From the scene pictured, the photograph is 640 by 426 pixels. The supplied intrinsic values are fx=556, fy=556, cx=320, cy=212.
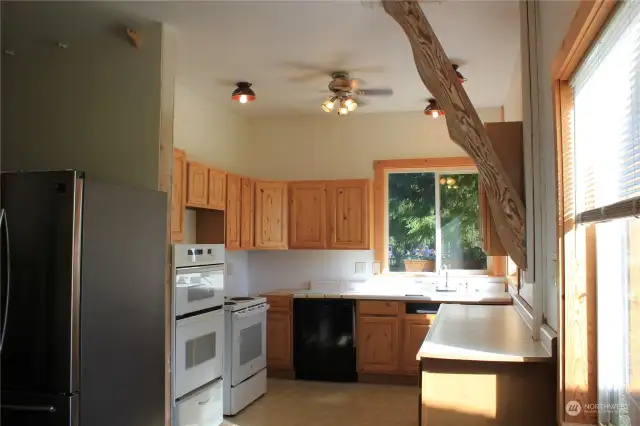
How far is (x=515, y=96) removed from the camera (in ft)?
14.0

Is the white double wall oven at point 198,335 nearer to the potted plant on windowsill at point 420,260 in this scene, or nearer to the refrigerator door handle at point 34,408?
the refrigerator door handle at point 34,408

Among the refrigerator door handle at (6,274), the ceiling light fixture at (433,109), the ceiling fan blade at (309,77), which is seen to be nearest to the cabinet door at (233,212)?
the ceiling fan blade at (309,77)

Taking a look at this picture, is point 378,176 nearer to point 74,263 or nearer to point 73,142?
point 73,142

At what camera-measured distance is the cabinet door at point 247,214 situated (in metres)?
5.28

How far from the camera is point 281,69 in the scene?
13.9 feet

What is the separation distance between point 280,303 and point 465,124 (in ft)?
9.81

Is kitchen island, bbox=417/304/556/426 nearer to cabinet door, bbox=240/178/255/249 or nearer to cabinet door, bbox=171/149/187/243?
cabinet door, bbox=171/149/187/243

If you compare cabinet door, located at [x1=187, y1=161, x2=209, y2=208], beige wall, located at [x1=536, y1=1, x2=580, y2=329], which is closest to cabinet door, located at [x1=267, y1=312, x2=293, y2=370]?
cabinet door, located at [x1=187, y1=161, x2=209, y2=208]

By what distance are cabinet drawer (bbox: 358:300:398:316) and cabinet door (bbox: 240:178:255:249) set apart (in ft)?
4.04

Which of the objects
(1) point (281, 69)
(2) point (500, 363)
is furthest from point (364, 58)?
(2) point (500, 363)

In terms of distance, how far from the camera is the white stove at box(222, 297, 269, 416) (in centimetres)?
423

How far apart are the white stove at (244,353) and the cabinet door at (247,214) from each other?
76 cm

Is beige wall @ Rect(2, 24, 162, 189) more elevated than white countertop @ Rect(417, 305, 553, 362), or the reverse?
beige wall @ Rect(2, 24, 162, 189)

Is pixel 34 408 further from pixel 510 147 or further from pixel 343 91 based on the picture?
pixel 343 91
